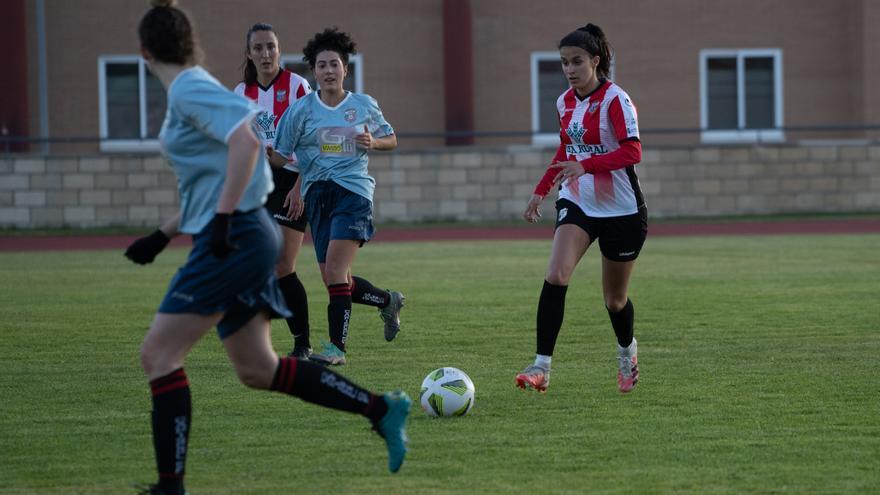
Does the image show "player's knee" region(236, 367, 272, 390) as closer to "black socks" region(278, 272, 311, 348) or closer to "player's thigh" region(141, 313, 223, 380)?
"player's thigh" region(141, 313, 223, 380)

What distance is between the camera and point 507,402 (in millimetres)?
7305

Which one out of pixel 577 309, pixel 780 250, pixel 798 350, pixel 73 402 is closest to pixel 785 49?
pixel 780 250

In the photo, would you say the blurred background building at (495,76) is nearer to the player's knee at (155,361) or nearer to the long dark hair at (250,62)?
the long dark hair at (250,62)

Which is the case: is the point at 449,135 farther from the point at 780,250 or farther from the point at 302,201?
the point at 302,201

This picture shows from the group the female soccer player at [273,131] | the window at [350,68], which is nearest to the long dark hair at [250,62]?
the female soccer player at [273,131]

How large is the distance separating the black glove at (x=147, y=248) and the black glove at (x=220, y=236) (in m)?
0.43

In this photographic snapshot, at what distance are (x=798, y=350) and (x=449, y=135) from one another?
17.8 m

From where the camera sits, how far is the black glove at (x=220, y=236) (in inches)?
187

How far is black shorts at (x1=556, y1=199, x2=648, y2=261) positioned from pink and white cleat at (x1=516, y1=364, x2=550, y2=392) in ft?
2.70

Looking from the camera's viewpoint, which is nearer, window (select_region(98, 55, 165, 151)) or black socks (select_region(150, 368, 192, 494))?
black socks (select_region(150, 368, 192, 494))

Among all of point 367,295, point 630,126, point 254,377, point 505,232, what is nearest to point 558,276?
point 630,126

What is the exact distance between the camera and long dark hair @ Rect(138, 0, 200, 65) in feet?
16.4

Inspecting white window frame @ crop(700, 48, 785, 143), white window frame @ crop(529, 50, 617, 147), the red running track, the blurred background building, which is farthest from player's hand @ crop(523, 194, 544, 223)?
white window frame @ crop(700, 48, 785, 143)

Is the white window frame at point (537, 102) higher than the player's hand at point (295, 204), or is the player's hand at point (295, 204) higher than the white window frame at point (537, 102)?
the white window frame at point (537, 102)
